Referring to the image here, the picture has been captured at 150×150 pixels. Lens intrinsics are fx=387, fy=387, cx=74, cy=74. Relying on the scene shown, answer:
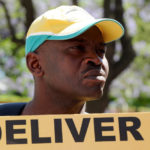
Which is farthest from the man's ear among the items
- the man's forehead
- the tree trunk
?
the tree trunk

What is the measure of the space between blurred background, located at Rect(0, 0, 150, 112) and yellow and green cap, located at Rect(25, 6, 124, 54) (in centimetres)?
189

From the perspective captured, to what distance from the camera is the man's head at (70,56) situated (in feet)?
7.05

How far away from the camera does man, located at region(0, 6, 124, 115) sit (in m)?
2.15

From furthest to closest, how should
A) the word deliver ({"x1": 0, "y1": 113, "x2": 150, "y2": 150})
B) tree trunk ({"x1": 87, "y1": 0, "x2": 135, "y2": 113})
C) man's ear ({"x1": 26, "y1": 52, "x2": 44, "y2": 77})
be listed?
tree trunk ({"x1": 87, "y1": 0, "x2": 135, "y2": 113}) → man's ear ({"x1": 26, "y1": 52, "x2": 44, "y2": 77}) → the word deliver ({"x1": 0, "y1": 113, "x2": 150, "y2": 150})

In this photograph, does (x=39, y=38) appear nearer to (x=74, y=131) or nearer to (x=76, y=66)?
(x=76, y=66)

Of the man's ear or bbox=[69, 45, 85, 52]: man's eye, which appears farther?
the man's ear

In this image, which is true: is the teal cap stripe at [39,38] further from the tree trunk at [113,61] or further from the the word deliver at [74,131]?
the tree trunk at [113,61]

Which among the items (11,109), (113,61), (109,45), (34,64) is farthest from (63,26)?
(113,61)

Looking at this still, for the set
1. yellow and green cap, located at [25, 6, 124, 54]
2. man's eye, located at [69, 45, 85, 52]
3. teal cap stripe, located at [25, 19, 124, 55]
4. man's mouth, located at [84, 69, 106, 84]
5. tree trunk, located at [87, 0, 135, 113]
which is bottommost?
tree trunk, located at [87, 0, 135, 113]

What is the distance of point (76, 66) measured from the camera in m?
2.17

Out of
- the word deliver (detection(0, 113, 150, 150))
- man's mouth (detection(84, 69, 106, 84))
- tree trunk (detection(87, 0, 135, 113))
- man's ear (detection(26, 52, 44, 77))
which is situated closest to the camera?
the word deliver (detection(0, 113, 150, 150))

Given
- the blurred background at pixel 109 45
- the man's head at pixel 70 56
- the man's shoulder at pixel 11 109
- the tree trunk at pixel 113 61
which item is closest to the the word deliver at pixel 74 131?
the man's head at pixel 70 56

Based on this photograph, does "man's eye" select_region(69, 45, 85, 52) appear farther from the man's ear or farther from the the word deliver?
the the word deliver

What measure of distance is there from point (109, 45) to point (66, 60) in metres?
4.78
